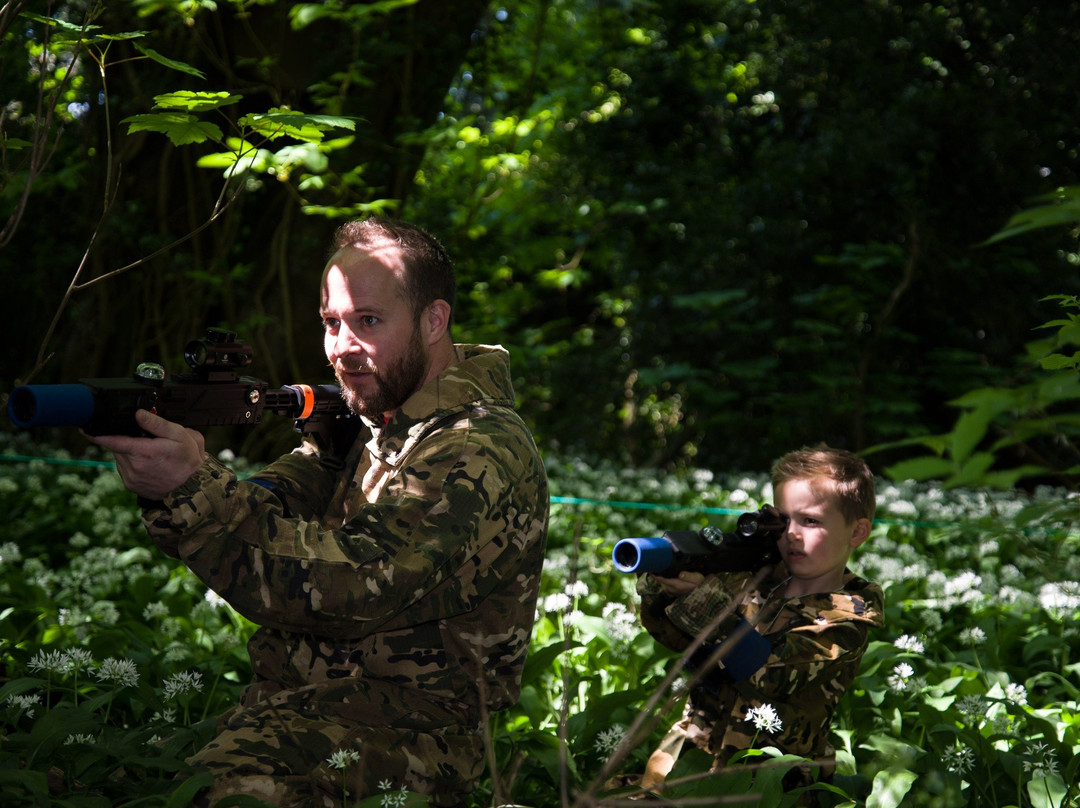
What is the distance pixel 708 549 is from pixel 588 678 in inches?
62.5

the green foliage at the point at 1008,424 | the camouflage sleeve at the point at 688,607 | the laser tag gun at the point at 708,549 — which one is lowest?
the camouflage sleeve at the point at 688,607

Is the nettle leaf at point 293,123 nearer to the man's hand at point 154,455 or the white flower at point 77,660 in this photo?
the man's hand at point 154,455

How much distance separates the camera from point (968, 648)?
5.34 m

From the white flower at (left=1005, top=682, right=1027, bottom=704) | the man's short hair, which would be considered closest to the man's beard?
the man's short hair

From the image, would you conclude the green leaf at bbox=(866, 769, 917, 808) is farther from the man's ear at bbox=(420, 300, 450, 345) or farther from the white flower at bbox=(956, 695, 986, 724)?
the man's ear at bbox=(420, 300, 450, 345)

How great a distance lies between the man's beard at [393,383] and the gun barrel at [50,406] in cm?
84

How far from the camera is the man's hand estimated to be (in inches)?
93.4

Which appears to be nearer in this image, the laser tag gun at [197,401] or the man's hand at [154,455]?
the laser tag gun at [197,401]

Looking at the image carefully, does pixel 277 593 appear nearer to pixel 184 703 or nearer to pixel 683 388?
pixel 184 703

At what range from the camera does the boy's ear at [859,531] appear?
366 centimetres

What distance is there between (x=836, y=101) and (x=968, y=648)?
8.81 meters

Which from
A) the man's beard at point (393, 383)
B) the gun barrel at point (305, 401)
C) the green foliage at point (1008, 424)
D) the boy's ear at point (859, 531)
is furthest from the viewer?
the boy's ear at point (859, 531)

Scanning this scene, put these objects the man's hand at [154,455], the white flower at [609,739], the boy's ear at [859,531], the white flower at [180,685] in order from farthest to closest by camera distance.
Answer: the white flower at [609,739] → the boy's ear at [859,531] → the white flower at [180,685] → the man's hand at [154,455]

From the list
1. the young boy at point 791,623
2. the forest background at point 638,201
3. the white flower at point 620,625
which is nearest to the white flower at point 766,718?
the young boy at point 791,623
